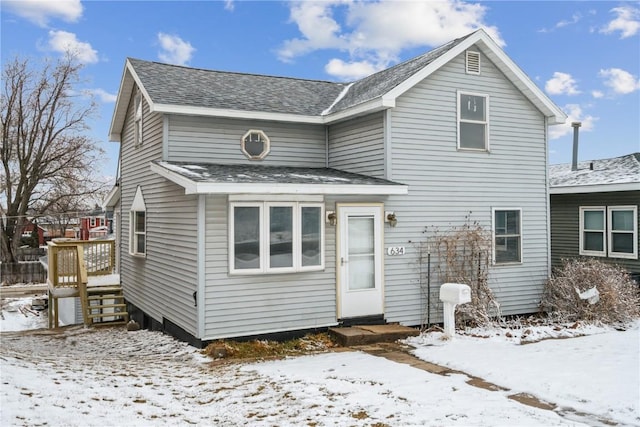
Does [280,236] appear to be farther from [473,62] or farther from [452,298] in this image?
[473,62]

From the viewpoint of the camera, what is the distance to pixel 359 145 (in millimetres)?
11562

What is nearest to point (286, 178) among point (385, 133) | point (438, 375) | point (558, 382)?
point (385, 133)

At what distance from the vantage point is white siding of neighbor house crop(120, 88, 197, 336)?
32.3ft

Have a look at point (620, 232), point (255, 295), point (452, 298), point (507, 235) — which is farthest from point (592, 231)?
point (255, 295)

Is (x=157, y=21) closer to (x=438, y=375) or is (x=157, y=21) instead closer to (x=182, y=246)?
(x=182, y=246)

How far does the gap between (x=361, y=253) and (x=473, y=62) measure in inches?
199

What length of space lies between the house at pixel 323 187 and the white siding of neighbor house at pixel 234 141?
28mm

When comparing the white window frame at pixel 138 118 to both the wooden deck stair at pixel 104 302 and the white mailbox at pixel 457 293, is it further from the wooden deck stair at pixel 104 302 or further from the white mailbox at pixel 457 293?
the white mailbox at pixel 457 293

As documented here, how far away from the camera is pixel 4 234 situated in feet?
107

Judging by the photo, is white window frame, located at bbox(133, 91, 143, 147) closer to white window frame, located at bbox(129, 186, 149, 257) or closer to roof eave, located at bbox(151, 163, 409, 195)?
white window frame, located at bbox(129, 186, 149, 257)

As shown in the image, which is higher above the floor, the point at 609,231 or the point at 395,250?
the point at 609,231

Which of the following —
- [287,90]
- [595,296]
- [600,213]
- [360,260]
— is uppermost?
[287,90]

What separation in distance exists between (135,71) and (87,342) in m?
6.14

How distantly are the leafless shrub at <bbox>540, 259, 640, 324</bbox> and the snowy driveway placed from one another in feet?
17.8
